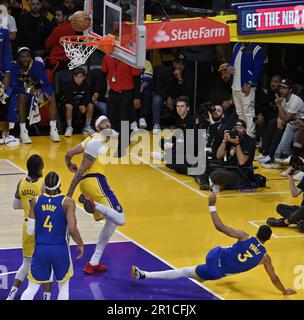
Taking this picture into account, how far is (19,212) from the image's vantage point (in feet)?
47.3

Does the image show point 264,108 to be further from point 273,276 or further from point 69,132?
point 273,276

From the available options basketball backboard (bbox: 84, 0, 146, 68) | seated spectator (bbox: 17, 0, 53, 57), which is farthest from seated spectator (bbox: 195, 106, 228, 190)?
seated spectator (bbox: 17, 0, 53, 57)

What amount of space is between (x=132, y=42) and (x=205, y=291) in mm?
3618

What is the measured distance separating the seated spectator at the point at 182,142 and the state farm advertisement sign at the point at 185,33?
11.7ft

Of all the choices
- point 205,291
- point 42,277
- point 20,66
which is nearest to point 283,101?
point 20,66

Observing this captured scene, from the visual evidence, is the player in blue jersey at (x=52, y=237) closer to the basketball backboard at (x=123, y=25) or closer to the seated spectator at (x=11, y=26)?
the basketball backboard at (x=123, y=25)

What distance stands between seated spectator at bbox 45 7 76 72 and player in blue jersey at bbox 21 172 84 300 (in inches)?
392

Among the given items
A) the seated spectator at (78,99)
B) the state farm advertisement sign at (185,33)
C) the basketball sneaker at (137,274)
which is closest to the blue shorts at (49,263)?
the basketball sneaker at (137,274)

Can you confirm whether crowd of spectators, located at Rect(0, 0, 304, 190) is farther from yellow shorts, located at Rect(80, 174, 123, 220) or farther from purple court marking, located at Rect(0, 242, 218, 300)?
yellow shorts, located at Rect(80, 174, 123, 220)

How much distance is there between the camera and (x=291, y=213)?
13633 mm

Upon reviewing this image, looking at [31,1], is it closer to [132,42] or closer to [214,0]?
[214,0]

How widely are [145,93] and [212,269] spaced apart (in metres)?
9.19

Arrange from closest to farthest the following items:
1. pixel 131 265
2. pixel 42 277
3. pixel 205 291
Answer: pixel 42 277 → pixel 205 291 → pixel 131 265

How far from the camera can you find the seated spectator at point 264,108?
18609mm
